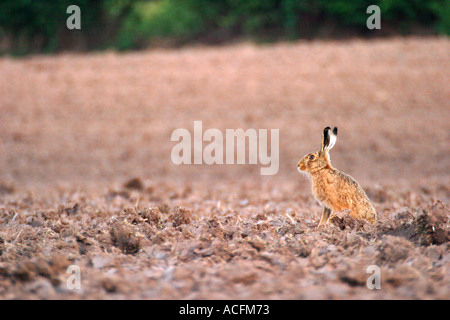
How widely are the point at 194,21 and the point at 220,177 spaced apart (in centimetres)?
1900

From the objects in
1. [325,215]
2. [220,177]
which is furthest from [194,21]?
[325,215]

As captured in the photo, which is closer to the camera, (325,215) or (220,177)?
(325,215)

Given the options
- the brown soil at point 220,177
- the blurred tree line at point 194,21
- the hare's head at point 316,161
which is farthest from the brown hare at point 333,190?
the blurred tree line at point 194,21

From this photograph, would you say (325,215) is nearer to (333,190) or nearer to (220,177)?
(333,190)

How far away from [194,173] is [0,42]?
74.2 ft

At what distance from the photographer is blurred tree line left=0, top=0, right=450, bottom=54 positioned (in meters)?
28.3

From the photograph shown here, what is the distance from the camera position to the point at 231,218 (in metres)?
5.66

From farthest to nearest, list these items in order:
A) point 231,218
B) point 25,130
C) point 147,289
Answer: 1. point 25,130
2. point 231,218
3. point 147,289

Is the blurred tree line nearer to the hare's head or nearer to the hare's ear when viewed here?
the hare's head

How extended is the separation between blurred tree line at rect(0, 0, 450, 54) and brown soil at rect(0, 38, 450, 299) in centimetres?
605

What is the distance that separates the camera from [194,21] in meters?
32.2
